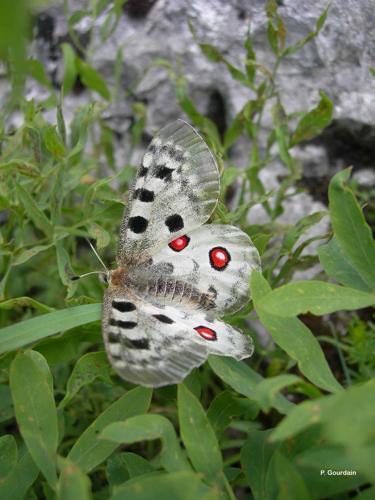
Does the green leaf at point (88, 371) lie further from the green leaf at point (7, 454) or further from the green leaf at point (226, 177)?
the green leaf at point (226, 177)

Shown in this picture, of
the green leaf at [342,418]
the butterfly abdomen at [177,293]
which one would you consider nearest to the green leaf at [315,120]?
the butterfly abdomen at [177,293]

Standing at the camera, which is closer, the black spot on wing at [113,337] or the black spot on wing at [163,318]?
the black spot on wing at [113,337]

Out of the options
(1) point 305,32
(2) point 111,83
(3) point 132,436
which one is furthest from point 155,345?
(2) point 111,83

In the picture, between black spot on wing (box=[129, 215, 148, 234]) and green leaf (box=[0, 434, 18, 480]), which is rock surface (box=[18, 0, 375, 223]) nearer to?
black spot on wing (box=[129, 215, 148, 234])

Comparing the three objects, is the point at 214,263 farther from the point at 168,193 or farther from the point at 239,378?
the point at 239,378

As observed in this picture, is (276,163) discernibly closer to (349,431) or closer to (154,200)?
(154,200)

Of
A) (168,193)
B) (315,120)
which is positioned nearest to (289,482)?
(168,193)
